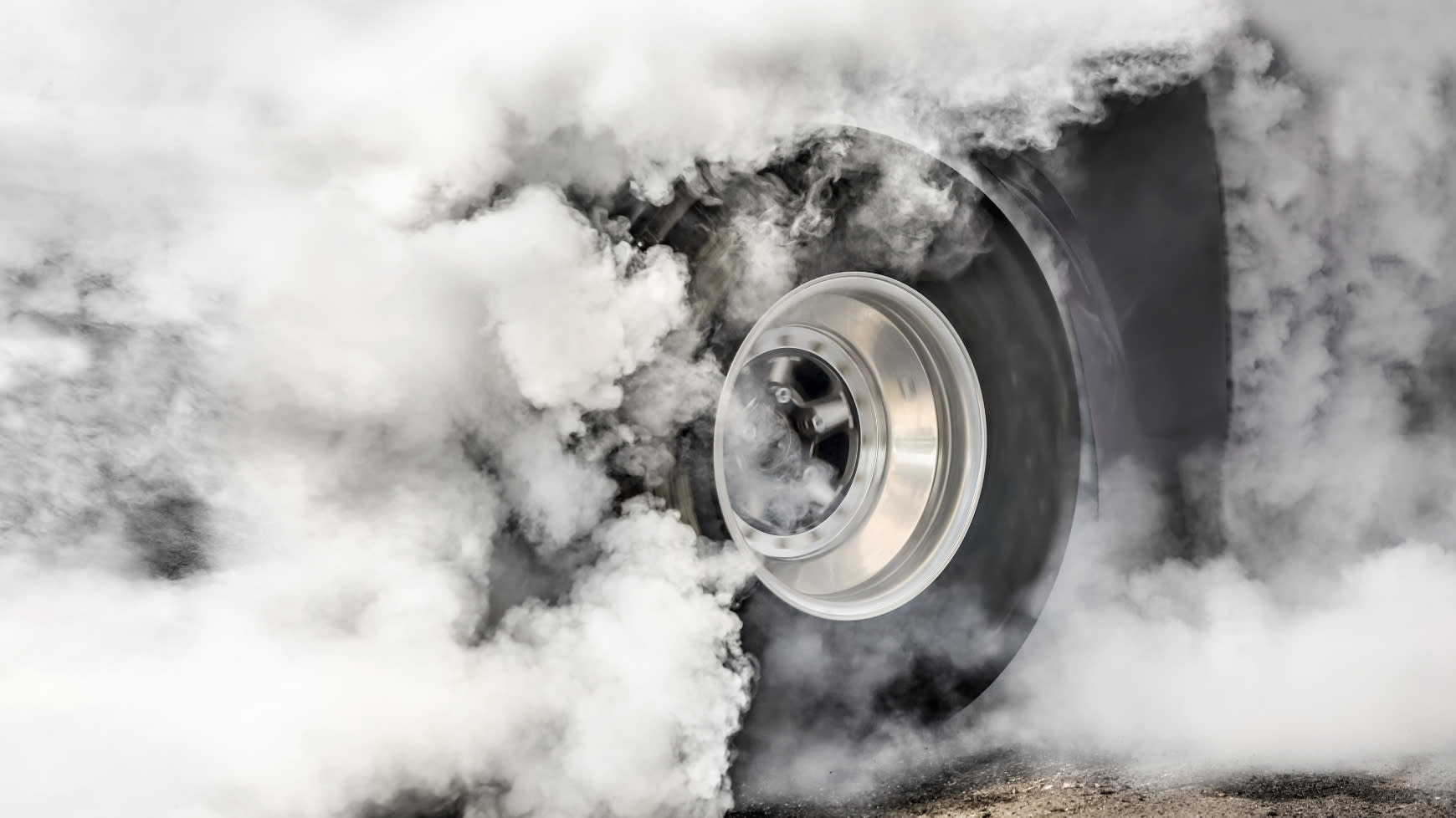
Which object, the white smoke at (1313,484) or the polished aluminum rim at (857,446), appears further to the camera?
the white smoke at (1313,484)

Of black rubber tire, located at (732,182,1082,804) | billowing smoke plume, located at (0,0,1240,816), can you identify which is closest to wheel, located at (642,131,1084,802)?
black rubber tire, located at (732,182,1082,804)

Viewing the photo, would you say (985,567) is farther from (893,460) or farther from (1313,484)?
(1313,484)

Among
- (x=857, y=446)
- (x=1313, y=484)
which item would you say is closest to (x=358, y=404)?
(x=857, y=446)

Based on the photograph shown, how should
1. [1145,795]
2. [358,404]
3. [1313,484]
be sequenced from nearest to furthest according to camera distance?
[358,404] < [1145,795] < [1313,484]

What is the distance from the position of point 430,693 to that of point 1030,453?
1.15 m

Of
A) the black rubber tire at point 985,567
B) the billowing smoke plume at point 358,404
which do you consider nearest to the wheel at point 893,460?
the black rubber tire at point 985,567

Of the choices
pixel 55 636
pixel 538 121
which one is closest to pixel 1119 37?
pixel 538 121

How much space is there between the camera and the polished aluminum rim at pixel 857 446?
6.05 feet

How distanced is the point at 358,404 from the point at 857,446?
0.93 m

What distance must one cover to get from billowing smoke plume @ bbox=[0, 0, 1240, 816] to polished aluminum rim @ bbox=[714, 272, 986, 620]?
26cm

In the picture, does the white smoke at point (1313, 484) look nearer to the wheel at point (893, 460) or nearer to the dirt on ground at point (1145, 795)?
the dirt on ground at point (1145, 795)

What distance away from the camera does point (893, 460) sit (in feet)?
6.54

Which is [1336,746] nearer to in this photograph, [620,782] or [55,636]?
[620,782]

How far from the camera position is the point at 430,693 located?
4.85 ft
